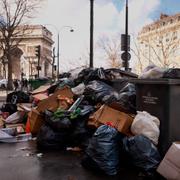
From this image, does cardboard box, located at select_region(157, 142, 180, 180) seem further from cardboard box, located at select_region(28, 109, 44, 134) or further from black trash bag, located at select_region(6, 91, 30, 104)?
black trash bag, located at select_region(6, 91, 30, 104)

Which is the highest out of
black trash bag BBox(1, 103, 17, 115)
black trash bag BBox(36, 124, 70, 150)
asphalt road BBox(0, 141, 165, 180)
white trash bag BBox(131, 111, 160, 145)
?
white trash bag BBox(131, 111, 160, 145)

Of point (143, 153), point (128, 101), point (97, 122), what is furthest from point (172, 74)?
point (97, 122)

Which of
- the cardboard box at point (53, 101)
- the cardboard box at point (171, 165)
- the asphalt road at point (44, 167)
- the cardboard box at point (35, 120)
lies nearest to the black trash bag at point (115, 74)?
the cardboard box at point (53, 101)

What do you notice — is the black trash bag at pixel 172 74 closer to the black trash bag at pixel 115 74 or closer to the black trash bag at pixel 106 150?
the black trash bag at pixel 106 150

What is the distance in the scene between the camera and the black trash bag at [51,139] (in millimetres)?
6961

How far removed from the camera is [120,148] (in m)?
5.70

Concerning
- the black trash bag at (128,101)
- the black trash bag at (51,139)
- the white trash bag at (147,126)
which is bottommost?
the black trash bag at (51,139)

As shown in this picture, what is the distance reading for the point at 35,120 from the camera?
26.8 feet

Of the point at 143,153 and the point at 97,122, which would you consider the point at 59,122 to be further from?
the point at 143,153

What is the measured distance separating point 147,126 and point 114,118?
86 centimetres

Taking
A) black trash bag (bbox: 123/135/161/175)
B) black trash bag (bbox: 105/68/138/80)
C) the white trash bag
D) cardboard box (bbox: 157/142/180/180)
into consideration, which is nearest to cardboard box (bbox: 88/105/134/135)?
the white trash bag

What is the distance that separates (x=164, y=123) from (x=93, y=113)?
1541 mm

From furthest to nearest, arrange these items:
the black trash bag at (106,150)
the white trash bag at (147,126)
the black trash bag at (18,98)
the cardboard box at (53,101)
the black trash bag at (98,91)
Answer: the black trash bag at (18,98), the cardboard box at (53,101), the black trash bag at (98,91), the white trash bag at (147,126), the black trash bag at (106,150)

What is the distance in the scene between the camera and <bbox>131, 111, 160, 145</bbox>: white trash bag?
5.66m
